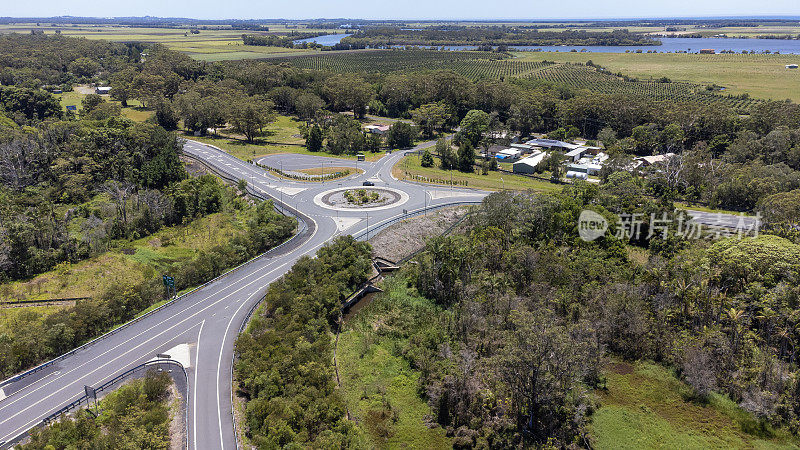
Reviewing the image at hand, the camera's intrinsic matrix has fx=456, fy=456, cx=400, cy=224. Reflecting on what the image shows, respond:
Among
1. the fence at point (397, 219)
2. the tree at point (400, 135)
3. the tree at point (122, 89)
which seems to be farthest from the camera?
the tree at point (122, 89)

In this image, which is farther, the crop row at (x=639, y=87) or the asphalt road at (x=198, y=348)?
the crop row at (x=639, y=87)

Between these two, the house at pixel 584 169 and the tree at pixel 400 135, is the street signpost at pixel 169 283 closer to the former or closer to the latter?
the tree at pixel 400 135

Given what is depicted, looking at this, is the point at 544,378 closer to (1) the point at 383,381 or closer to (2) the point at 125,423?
(1) the point at 383,381

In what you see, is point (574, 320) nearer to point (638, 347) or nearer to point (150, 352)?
point (638, 347)

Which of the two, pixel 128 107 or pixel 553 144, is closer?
pixel 553 144

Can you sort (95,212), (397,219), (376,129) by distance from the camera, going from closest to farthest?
(95,212)
(397,219)
(376,129)

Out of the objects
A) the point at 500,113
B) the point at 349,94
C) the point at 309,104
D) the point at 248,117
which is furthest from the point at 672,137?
the point at 248,117

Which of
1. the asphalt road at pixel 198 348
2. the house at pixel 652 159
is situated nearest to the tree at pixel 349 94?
the asphalt road at pixel 198 348
